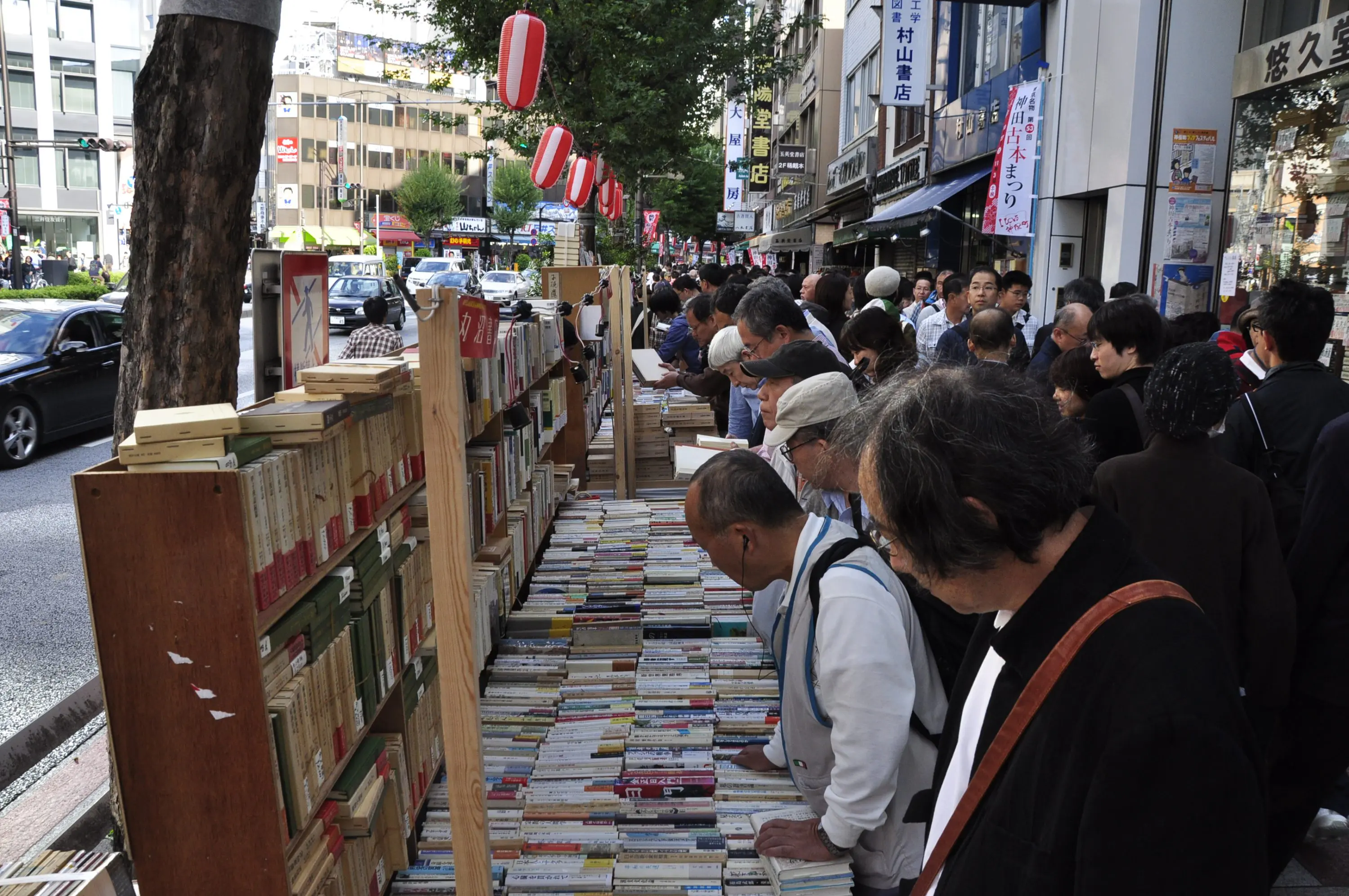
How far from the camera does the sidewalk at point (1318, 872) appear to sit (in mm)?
3518

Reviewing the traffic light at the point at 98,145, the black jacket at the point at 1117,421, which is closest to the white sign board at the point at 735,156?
the traffic light at the point at 98,145

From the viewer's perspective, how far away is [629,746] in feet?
11.7

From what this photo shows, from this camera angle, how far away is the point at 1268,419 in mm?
3795

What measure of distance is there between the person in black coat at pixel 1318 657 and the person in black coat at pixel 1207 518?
0.67 ft

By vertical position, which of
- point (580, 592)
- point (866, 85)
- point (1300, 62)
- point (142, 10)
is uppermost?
point (142, 10)

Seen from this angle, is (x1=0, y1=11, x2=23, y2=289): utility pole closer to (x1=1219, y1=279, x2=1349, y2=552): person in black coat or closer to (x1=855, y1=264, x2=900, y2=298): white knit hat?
(x1=855, y1=264, x2=900, y2=298): white knit hat

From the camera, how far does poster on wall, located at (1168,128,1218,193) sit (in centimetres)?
977

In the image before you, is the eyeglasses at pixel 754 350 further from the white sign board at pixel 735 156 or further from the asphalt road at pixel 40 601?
the white sign board at pixel 735 156

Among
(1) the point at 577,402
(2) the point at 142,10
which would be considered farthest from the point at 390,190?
(1) the point at 577,402

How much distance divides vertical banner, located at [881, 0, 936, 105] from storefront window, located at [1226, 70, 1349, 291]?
291 inches

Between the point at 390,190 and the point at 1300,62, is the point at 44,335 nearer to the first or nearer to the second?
the point at 1300,62

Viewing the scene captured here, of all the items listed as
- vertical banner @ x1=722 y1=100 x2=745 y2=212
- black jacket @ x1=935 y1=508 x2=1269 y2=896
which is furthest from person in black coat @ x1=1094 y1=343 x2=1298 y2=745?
vertical banner @ x1=722 y1=100 x2=745 y2=212

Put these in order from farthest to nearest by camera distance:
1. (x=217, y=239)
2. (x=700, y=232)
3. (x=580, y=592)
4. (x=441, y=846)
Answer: (x=700, y=232) < (x=580, y=592) < (x=217, y=239) < (x=441, y=846)

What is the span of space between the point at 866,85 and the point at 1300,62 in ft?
70.4
